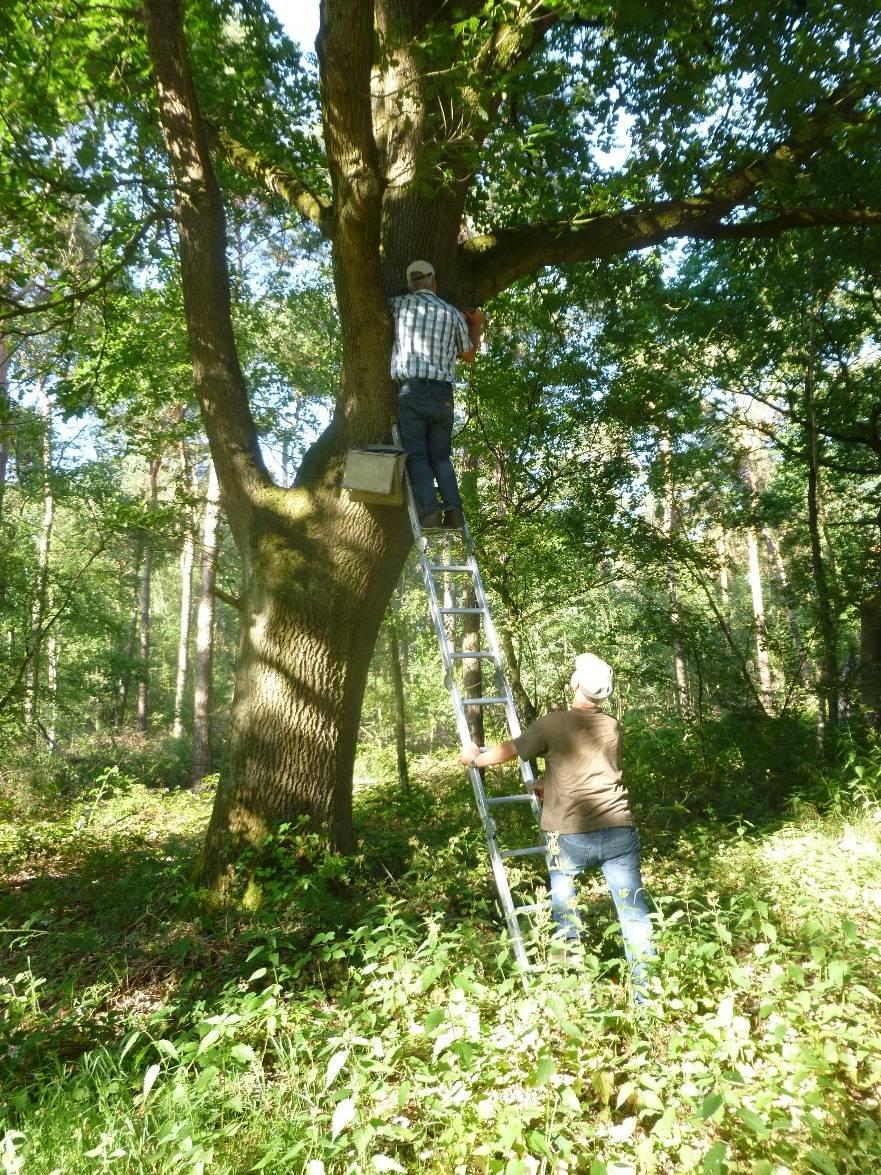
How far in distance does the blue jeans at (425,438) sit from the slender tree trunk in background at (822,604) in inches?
220

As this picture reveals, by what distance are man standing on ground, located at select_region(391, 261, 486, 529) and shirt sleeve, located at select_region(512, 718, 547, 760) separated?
5.44 feet

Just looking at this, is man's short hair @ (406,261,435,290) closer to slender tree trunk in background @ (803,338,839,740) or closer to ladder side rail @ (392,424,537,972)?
ladder side rail @ (392,424,537,972)

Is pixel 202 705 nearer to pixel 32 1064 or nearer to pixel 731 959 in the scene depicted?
pixel 32 1064

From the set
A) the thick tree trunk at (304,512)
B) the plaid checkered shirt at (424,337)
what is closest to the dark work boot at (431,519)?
the thick tree trunk at (304,512)

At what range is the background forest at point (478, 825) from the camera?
101 inches

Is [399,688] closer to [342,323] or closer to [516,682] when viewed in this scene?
[516,682]

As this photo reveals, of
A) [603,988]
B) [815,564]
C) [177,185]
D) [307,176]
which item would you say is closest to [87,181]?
[177,185]

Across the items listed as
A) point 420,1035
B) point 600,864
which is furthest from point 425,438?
point 420,1035

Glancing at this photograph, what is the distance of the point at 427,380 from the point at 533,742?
261cm

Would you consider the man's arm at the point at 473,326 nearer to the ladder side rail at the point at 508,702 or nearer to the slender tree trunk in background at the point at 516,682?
the ladder side rail at the point at 508,702

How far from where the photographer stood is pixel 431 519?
5.04 m

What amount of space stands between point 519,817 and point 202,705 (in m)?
8.41

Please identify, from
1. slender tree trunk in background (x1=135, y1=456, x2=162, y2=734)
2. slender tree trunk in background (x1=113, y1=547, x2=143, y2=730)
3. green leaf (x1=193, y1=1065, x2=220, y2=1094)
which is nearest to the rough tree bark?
green leaf (x1=193, y1=1065, x2=220, y2=1094)

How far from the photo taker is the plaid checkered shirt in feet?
16.3
